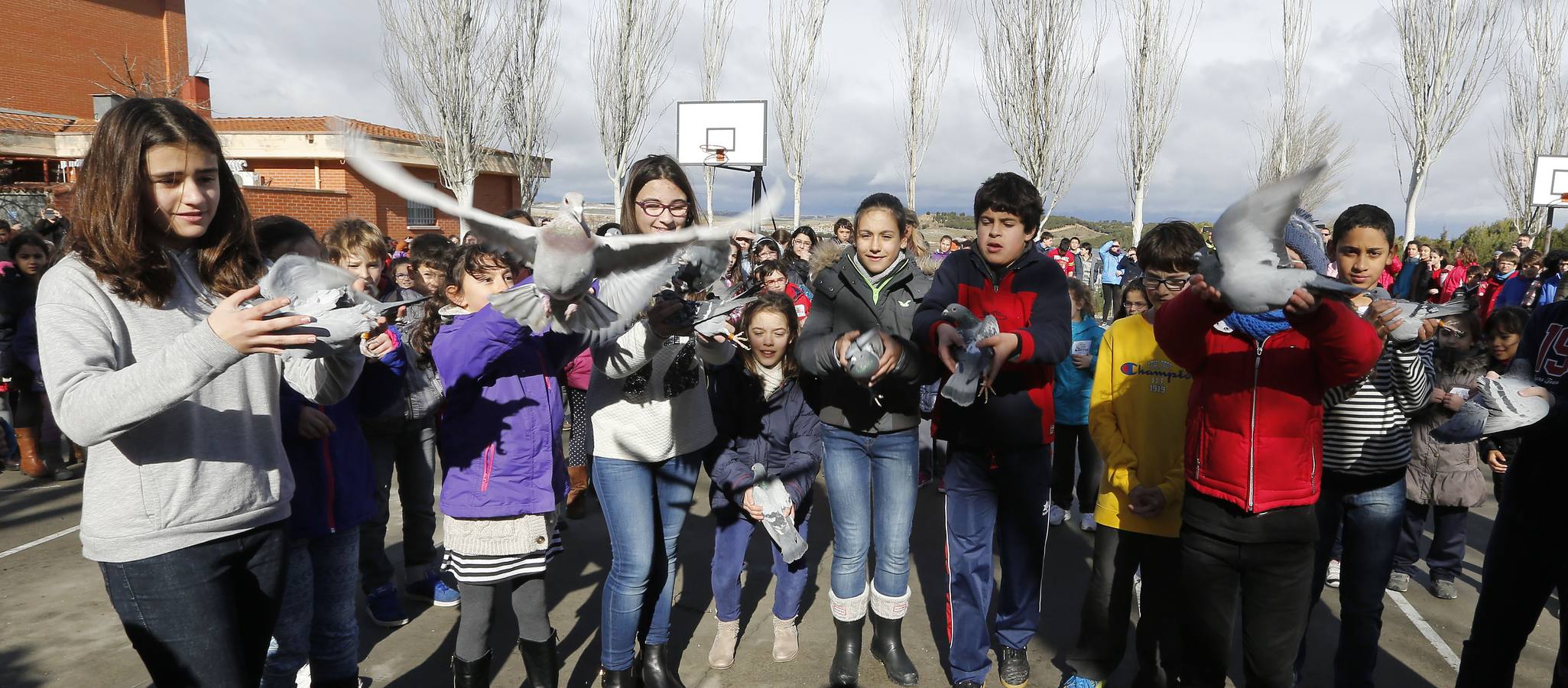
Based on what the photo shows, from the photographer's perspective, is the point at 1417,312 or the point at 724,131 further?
the point at 724,131

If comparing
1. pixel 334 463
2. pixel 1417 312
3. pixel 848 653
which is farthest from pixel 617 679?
pixel 1417 312

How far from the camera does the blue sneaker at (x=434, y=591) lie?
12.3 ft

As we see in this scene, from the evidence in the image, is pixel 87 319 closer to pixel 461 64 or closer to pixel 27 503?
pixel 27 503

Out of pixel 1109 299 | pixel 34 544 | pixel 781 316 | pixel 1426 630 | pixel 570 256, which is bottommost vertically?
pixel 34 544

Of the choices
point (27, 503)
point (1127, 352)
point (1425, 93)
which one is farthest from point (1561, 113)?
point (27, 503)

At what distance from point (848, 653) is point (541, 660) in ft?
3.74

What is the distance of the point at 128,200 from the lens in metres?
1.58

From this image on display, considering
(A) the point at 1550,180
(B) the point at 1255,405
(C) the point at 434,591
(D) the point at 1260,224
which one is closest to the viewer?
(D) the point at 1260,224

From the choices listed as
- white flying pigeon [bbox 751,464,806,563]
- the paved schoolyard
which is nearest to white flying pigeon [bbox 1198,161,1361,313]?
white flying pigeon [bbox 751,464,806,563]

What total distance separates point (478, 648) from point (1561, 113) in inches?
1143

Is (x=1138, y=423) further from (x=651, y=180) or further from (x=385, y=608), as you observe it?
(x=385, y=608)

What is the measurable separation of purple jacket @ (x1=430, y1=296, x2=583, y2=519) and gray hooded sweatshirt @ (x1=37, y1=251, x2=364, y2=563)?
723mm

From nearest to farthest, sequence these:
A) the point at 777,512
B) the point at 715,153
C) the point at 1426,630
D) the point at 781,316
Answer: the point at 777,512
the point at 781,316
the point at 1426,630
the point at 715,153

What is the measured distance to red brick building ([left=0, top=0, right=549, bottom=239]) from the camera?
18.9 metres
